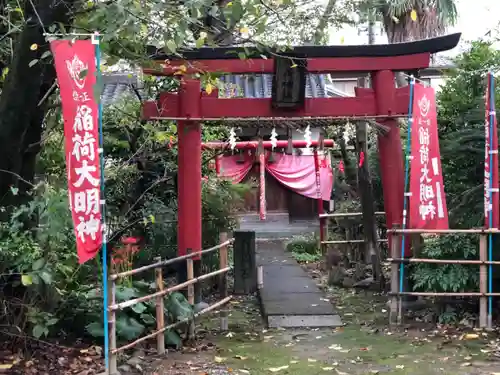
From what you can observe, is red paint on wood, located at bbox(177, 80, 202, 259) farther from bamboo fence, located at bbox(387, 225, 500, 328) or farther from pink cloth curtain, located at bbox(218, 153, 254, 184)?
pink cloth curtain, located at bbox(218, 153, 254, 184)

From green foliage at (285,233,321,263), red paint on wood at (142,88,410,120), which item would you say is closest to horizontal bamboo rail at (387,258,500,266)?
red paint on wood at (142,88,410,120)

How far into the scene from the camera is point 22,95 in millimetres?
5773

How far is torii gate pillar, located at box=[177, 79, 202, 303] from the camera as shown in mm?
8602

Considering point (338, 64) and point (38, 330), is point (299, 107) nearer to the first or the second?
point (338, 64)

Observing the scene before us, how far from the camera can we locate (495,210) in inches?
302

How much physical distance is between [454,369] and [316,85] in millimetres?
14650

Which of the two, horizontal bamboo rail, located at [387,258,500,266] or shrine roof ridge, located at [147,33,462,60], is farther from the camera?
shrine roof ridge, located at [147,33,462,60]

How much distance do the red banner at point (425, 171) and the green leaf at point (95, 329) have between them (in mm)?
4233

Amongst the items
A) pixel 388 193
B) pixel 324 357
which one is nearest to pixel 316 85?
pixel 388 193

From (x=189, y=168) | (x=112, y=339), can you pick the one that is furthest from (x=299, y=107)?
(x=112, y=339)

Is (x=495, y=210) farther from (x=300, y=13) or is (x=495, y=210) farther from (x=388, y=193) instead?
(x=300, y=13)

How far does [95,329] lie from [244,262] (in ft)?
15.8

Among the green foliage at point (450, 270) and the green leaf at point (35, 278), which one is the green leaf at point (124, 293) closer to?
the green leaf at point (35, 278)

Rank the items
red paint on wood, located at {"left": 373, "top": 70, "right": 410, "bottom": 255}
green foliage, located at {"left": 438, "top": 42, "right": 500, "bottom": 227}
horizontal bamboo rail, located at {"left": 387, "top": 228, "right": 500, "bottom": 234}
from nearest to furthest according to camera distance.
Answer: horizontal bamboo rail, located at {"left": 387, "top": 228, "right": 500, "bottom": 234} → green foliage, located at {"left": 438, "top": 42, "right": 500, "bottom": 227} → red paint on wood, located at {"left": 373, "top": 70, "right": 410, "bottom": 255}
